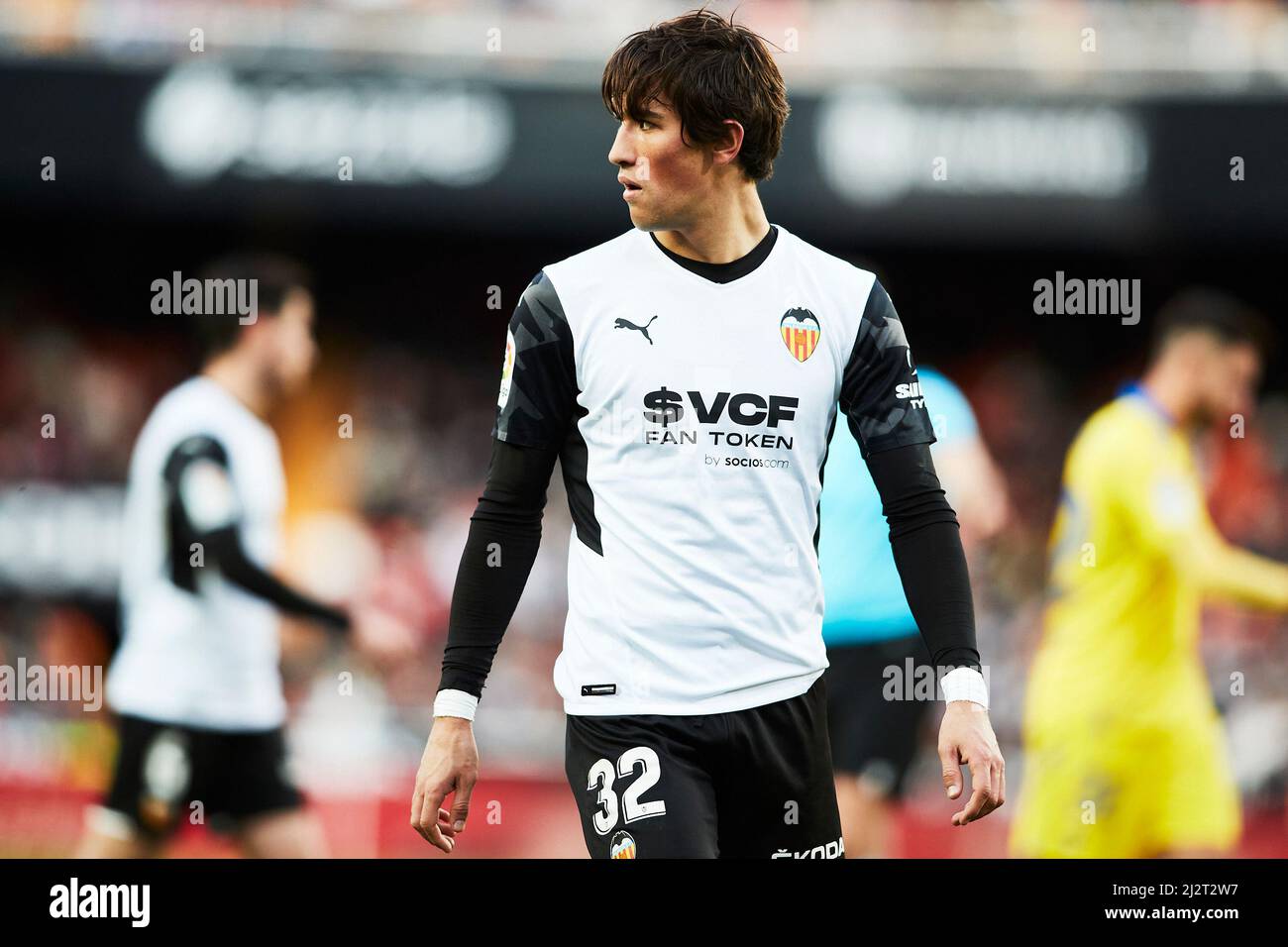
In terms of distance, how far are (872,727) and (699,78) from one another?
295cm

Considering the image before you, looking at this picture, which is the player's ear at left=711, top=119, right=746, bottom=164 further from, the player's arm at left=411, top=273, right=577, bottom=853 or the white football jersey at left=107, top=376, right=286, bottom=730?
the white football jersey at left=107, top=376, right=286, bottom=730

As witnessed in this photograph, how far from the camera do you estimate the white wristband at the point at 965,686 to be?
3.11 meters

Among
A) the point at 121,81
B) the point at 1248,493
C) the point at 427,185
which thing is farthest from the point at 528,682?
the point at 1248,493

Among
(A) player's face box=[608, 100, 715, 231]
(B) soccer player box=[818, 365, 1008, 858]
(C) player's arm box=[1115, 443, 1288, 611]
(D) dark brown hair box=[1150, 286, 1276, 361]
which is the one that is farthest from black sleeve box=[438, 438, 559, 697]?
(D) dark brown hair box=[1150, 286, 1276, 361]

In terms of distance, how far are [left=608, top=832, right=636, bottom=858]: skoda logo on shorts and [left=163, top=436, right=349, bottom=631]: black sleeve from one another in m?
2.54

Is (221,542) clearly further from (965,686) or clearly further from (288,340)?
(965,686)

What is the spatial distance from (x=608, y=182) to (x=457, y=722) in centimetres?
825

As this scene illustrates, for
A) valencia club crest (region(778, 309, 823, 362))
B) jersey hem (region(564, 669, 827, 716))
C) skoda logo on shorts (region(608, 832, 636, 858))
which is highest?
valencia club crest (region(778, 309, 823, 362))

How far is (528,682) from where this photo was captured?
1082 centimetres

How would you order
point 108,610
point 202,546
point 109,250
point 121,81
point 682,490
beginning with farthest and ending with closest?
point 109,250 → point 108,610 → point 121,81 → point 202,546 → point 682,490

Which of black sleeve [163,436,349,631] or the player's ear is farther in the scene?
black sleeve [163,436,349,631]

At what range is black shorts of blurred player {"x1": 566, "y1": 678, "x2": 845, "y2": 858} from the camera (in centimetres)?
308
